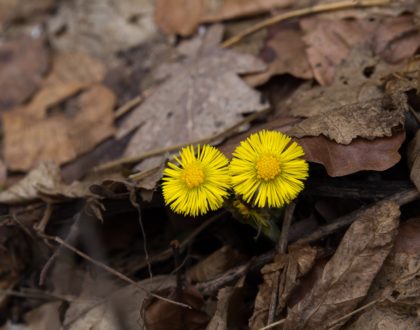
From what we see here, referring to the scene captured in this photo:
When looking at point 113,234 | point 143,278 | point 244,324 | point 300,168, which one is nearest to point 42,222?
point 113,234

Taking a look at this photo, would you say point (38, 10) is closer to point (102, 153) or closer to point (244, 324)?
point (102, 153)

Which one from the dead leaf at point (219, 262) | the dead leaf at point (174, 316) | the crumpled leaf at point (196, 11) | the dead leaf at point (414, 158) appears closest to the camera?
the dead leaf at point (414, 158)

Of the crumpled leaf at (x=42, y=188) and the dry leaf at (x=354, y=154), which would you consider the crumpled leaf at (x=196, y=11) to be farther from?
the dry leaf at (x=354, y=154)

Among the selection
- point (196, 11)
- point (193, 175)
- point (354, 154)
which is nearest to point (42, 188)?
point (193, 175)

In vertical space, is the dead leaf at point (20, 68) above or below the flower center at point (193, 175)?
above

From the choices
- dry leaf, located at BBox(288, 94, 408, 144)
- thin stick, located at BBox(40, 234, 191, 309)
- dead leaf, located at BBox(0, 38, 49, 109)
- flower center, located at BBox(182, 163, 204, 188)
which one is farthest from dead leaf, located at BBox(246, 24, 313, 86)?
dead leaf, located at BBox(0, 38, 49, 109)

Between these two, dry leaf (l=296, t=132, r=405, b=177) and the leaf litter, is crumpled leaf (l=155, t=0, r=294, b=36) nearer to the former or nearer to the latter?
the leaf litter

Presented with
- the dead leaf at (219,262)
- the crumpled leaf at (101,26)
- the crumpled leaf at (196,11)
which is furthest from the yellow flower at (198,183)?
the crumpled leaf at (101,26)
